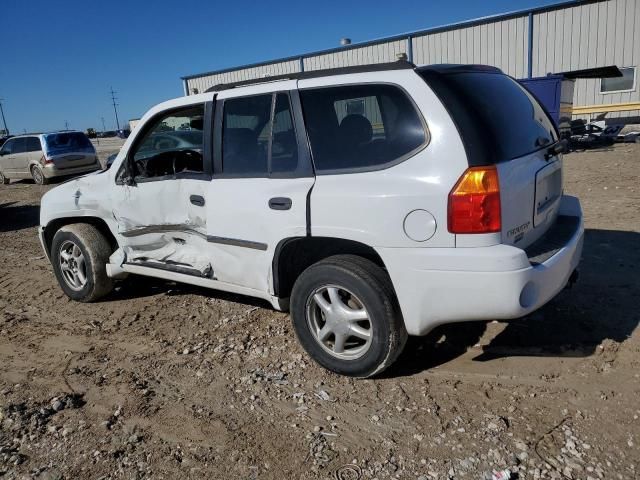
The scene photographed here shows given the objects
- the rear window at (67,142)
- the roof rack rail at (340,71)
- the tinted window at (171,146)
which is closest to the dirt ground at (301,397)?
the tinted window at (171,146)

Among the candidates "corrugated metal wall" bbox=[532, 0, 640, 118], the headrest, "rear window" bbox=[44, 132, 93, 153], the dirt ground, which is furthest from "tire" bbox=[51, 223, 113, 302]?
"corrugated metal wall" bbox=[532, 0, 640, 118]

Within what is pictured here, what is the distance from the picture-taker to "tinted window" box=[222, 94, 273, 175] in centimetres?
341

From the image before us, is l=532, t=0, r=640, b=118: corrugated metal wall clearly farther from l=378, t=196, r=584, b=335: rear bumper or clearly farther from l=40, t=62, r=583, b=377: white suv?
l=378, t=196, r=584, b=335: rear bumper

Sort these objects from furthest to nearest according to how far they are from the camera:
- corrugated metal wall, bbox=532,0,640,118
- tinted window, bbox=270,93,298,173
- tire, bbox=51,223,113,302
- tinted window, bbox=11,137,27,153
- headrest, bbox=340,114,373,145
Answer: corrugated metal wall, bbox=532,0,640,118 → tinted window, bbox=11,137,27,153 → tire, bbox=51,223,113,302 → tinted window, bbox=270,93,298,173 → headrest, bbox=340,114,373,145

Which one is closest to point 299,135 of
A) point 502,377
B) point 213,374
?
point 213,374

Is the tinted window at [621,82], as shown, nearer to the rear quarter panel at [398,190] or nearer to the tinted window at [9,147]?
the rear quarter panel at [398,190]

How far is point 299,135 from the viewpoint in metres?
3.19

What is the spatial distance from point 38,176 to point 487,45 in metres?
18.7

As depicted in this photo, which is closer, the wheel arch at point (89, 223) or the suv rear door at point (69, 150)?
the wheel arch at point (89, 223)

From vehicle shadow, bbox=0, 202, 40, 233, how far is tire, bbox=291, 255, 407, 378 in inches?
327

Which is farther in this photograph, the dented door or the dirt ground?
the dented door

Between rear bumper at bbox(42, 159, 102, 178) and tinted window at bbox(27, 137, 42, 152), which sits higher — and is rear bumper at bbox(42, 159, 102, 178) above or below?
below

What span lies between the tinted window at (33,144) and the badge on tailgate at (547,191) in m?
16.1

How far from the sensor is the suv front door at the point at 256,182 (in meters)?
3.17
